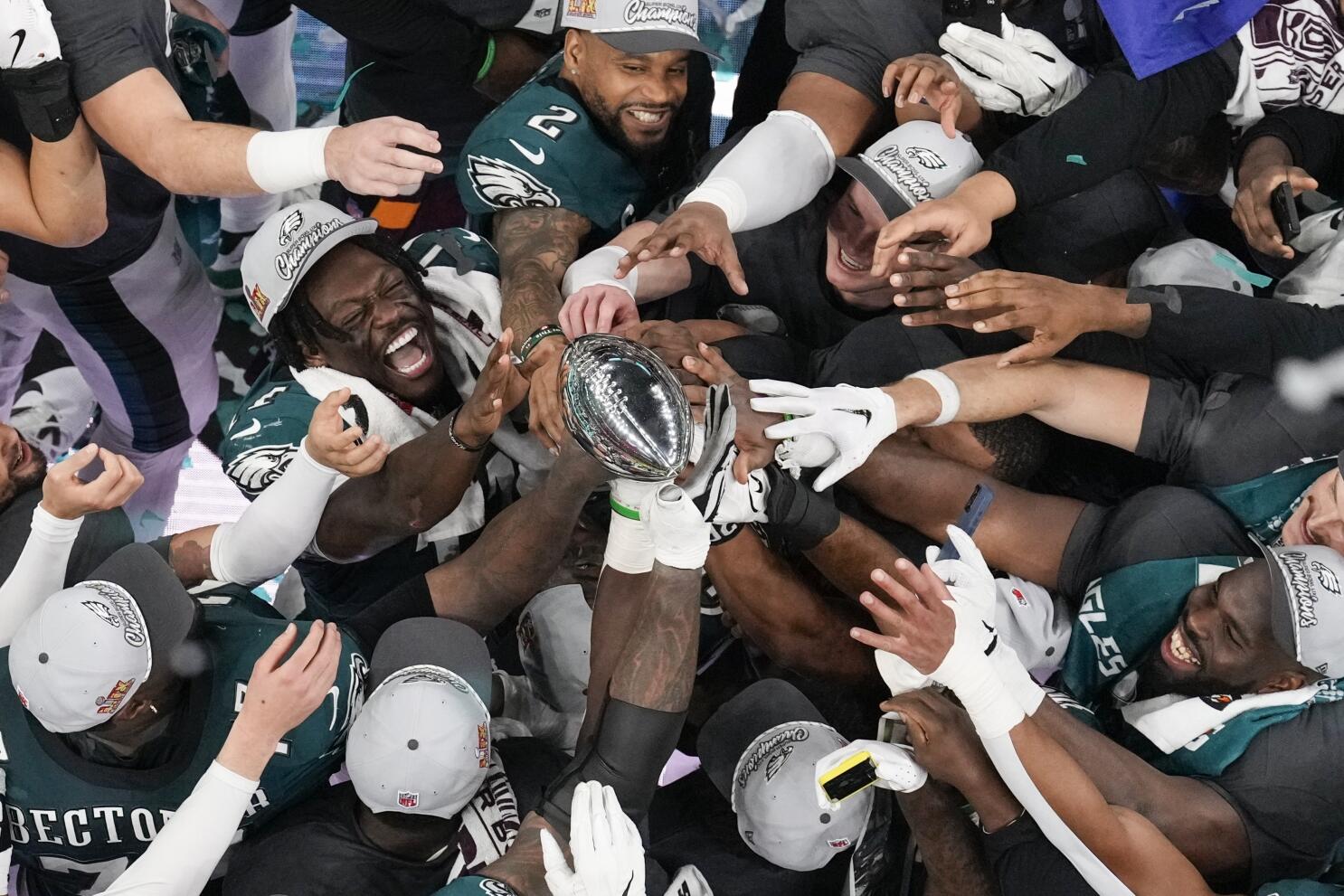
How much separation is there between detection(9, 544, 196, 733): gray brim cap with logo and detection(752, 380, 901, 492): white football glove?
1.12m

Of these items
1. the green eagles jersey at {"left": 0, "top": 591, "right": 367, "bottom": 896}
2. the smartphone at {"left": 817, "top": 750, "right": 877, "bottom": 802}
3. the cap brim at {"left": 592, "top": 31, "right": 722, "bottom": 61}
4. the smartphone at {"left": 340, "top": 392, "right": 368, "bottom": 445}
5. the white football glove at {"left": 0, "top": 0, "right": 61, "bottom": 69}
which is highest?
the white football glove at {"left": 0, "top": 0, "right": 61, "bottom": 69}

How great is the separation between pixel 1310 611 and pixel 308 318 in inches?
78.5

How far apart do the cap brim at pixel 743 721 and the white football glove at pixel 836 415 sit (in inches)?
Answer: 17.5

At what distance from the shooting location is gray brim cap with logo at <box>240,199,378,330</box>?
2.77 metres

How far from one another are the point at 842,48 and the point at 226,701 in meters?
1.86

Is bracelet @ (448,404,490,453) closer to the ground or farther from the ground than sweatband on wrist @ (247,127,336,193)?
closer to the ground

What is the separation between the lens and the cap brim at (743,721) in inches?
100

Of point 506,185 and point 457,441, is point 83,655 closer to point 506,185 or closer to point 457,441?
point 457,441

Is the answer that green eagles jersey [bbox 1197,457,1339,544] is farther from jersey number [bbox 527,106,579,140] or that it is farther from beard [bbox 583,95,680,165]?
jersey number [bbox 527,106,579,140]

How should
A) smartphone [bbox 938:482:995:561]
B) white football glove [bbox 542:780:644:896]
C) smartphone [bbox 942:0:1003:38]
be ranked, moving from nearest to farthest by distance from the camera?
white football glove [bbox 542:780:644:896] < smartphone [bbox 938:482:995:561] < smartphone [bbox 942:0:1003:38]

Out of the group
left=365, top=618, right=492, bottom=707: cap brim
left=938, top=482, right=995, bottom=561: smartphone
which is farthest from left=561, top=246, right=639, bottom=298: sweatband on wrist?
left=938, top=482, right=995, bottom=561: smartphone

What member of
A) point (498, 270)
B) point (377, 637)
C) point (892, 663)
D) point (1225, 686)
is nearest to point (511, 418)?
point (498, 270)

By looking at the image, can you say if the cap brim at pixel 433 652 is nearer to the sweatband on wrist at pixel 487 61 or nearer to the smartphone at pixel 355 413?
the smartphone at pixel 355 413

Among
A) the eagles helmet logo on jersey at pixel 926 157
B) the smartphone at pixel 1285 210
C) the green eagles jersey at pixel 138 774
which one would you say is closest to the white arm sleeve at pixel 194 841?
the green eagles jersey at pixel 138 774
